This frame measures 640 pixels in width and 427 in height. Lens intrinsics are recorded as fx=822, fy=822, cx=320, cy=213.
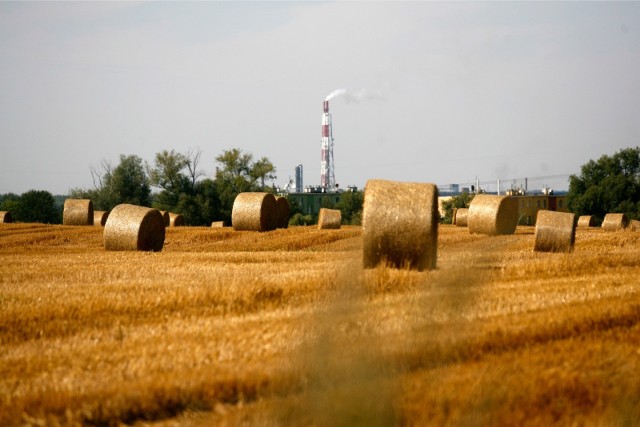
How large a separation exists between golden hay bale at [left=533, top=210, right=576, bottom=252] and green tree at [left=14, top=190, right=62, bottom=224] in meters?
75.2

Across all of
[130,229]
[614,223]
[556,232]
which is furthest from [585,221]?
[130,229]

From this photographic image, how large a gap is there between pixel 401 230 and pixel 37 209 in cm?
8216

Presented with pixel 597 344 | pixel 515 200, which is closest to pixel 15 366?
pixel 597 344

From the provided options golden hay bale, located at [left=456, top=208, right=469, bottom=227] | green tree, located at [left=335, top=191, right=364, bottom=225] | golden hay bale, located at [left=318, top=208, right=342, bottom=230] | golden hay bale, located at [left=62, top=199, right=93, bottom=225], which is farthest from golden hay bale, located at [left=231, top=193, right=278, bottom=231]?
green tree, located at [left=335, top=191, right=364, bottom=225]

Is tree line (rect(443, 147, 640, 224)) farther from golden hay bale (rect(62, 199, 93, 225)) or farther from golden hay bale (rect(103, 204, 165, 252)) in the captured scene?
golden hay bale (rect(103, 204, 165, 252))

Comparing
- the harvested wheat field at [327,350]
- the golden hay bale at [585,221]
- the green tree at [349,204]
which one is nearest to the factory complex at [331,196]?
the green tree at [349,204]

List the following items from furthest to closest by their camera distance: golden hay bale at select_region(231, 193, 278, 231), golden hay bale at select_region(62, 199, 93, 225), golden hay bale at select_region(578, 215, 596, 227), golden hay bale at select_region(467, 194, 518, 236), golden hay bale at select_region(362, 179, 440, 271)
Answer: golden hay bale at select_region(578, 215, 596, 227)
golden hay bale at select_region(62, 199, 93, 225)
golden hay bale at select_region(231, 193, 278, 231)
golden hay bale at select_region(467, 194, 518, 236)
golden hay bale at select_region(362, 179, 440, 271)

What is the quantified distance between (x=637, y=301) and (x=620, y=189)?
85.9 meters

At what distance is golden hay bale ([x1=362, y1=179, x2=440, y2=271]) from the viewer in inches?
510

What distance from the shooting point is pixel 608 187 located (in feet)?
294

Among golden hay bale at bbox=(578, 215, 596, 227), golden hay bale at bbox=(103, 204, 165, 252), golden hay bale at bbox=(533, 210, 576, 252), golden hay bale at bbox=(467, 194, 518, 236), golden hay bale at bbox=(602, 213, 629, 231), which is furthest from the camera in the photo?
golden hay bale at bbox=(578, 215, 596, 227)

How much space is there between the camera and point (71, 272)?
1219cm

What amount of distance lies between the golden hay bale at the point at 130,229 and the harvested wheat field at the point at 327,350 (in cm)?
1141

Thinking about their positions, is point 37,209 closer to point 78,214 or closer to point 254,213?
point 78,214
